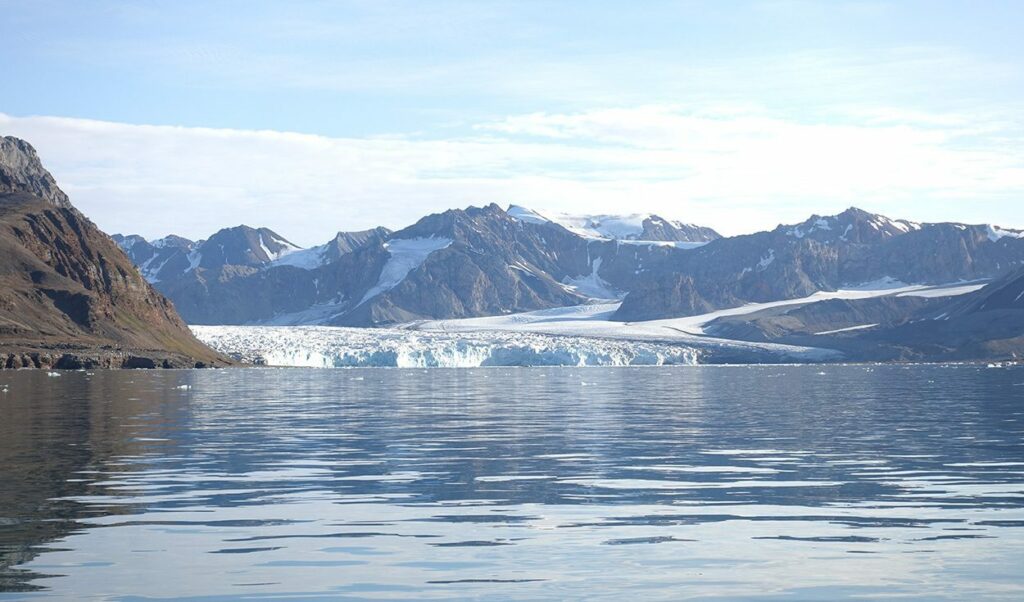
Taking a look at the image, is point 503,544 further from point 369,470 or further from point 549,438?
point 549,438

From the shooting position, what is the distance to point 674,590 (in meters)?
17.3

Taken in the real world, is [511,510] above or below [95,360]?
below

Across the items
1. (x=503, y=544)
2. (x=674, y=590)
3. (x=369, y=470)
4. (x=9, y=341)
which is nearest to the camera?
(x=674, y=590)

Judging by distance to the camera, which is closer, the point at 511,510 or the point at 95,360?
the point at 511,510

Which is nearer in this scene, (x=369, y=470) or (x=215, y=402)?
(x=369, y=470)

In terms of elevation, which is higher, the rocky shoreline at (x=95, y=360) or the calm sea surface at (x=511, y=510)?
the rocky shoreline at (x=95, y=360)

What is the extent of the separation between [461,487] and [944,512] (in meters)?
11.4

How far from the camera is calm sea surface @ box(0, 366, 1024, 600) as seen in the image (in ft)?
58.7

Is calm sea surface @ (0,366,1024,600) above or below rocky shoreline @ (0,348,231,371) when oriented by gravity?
below

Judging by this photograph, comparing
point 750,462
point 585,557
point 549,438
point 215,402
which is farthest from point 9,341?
point 585,557

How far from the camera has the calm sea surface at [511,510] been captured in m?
Result: 17.9

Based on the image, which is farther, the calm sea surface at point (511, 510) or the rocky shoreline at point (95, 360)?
the rocky shoreline at point (95, 360)

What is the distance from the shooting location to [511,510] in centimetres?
2509

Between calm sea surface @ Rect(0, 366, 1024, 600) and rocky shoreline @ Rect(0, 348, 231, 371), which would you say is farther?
rocky shoreline @ Rect(0, 348, 231, 371)
